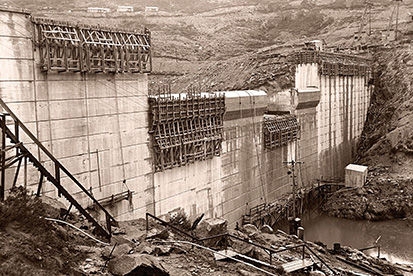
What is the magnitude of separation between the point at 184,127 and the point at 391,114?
2590cm

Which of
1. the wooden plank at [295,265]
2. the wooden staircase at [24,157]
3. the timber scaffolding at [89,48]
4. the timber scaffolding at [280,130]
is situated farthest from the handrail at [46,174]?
the timber scaffolding at [280,130]

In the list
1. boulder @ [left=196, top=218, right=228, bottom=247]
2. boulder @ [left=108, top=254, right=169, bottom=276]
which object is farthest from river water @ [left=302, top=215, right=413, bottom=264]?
boulder @ [left=108, top=254, right=169, bottom=276]

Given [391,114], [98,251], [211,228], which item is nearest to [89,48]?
[211,228]

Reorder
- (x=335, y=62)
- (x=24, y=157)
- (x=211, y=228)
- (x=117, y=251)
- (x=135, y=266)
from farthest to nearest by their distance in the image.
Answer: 1. (x=335, y=62)
2. (x=211, y=228)
3. (x=24, y=157)
4. (x=117, y=251)
5. (x=135, y=266)

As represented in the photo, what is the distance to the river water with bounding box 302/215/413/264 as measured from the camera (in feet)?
90.6

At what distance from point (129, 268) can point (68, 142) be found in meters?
8.31

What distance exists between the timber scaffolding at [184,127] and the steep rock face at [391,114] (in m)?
18.2

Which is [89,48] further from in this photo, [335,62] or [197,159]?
[335,62]

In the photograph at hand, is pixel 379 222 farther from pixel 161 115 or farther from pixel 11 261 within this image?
pixel 11 261

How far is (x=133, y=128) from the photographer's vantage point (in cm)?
1986

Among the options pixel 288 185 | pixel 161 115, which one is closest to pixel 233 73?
pixel 288 185

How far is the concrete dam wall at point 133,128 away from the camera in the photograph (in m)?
16.0

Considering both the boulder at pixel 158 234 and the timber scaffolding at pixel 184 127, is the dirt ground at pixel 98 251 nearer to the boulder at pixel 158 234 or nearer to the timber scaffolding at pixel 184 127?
the boulder at pixel 158 234

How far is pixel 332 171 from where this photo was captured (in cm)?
3944
